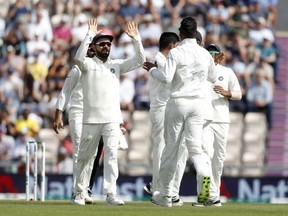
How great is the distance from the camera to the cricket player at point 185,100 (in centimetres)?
1473

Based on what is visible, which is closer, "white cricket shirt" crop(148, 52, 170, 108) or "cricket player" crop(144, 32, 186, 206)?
"cricket player" crop(144, 32, 186, 206)

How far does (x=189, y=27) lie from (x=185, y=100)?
83 cm

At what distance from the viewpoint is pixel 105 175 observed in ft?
50.9

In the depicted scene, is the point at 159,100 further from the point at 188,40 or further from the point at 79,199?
the point at 188,40

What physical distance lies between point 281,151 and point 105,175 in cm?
1025

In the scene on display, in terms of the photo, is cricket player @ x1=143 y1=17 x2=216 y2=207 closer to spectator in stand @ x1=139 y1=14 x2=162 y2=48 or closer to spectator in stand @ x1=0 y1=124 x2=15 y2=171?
A: spectator in stand @ x1=0 y1=124 x2=15 y2=171

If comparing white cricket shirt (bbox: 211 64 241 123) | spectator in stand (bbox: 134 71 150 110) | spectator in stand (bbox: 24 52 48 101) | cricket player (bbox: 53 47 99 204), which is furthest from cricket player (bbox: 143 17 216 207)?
spectator in stand (bbox: 24 52 48 101)

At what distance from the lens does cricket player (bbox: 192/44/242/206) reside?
1645 cm

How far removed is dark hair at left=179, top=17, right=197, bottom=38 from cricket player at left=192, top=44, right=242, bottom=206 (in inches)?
63.4

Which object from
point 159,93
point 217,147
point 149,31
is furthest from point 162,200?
point 149,31

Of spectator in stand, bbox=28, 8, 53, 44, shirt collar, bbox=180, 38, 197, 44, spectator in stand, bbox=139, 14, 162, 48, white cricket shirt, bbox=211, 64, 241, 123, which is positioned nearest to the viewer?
shirt collar, bbox=180, 38, 197, 44

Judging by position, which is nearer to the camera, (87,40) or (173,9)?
(87,40)

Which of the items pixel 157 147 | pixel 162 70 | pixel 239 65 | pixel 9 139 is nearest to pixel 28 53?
pixel 9 139

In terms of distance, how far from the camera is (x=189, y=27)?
14.8m
